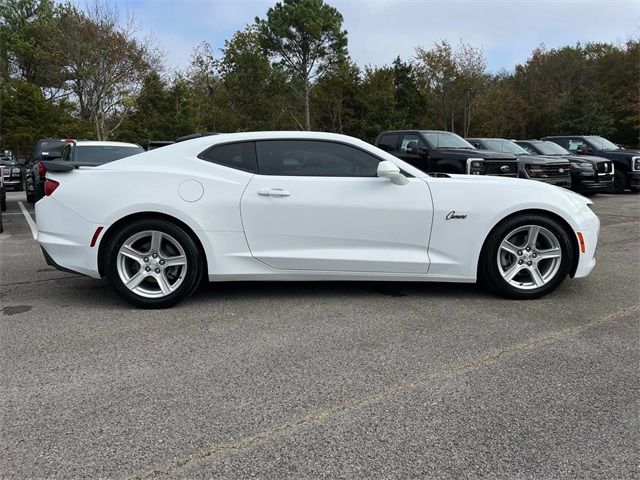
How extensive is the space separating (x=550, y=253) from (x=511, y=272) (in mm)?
383

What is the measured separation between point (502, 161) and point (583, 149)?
19.5 ft

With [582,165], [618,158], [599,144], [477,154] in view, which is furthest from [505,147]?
[599,144]

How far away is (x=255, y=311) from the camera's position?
168 inches

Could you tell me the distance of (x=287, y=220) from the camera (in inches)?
169

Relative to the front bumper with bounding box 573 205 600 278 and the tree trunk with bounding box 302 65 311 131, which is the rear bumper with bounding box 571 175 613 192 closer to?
the front bumper with bounding box 573 205 600 278

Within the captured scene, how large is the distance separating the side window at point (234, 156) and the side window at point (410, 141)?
8334mm

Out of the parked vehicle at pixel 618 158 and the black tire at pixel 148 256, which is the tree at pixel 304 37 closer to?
the parked vehicle at pixel 618 158

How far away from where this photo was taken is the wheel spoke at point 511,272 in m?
4.48

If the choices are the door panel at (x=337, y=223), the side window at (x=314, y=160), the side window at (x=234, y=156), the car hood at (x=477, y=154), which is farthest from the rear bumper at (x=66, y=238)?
the car hood at (x=477, y=154)

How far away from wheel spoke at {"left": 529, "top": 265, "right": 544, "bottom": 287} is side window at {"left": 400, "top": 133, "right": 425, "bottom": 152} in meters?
7.98

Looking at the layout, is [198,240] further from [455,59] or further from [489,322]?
[455,59]

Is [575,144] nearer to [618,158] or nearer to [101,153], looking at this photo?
[618,158]

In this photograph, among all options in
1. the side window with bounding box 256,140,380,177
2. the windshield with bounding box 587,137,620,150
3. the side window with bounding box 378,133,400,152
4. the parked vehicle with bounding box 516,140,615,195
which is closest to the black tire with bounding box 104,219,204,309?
the side window with bounding box 256,140,380,177

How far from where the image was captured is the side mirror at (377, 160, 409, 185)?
4242 mm
